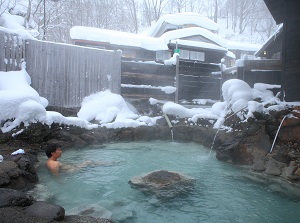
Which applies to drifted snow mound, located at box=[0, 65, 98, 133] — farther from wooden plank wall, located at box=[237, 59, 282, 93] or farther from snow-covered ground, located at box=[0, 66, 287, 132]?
wooden plank wall, located at box=[237, 59, 282, 93]

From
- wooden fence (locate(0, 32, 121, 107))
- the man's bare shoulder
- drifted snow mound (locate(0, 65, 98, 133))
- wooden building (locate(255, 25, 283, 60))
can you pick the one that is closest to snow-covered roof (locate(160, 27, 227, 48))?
wooden building (locate(255, 25, 283, 60))

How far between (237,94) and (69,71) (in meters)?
5.55

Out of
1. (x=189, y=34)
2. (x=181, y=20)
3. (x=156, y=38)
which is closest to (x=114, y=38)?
(x=156, y=38)

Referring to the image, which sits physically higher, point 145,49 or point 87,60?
point 145,49

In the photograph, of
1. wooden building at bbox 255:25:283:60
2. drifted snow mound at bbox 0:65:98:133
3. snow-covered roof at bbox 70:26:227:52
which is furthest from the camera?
snow-covered roof at bbox 70:26:227:52

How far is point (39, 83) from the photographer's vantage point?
776 centimetres

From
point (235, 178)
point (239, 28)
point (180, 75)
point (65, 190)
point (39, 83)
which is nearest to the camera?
point (65, 190)

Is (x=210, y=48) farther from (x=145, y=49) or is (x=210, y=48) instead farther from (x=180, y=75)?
(x=180, y=75)

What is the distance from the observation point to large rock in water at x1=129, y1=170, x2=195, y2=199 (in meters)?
3.96

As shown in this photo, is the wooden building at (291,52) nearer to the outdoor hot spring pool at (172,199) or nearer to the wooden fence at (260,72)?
the wooden fence at (260,72)

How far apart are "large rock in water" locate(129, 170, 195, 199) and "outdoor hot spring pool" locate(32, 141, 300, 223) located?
0.11 m

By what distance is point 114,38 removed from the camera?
16.8m

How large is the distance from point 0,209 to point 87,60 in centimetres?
702

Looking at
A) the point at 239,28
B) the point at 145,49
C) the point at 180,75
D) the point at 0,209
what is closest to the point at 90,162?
the point at 0,209
